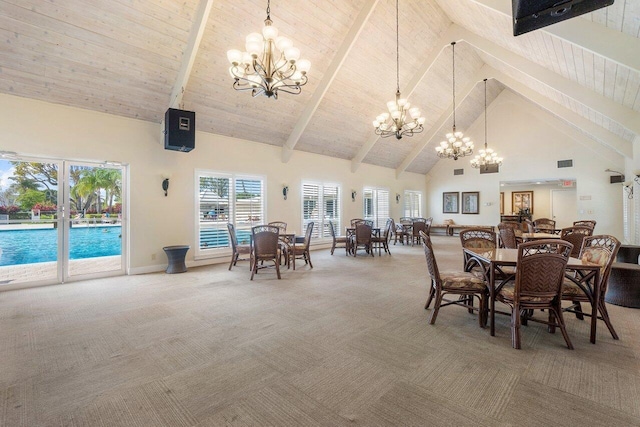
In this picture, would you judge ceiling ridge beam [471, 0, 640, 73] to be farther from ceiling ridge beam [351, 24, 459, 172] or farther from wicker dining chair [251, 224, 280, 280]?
wicker dining chair [251, 224, 280, 280]

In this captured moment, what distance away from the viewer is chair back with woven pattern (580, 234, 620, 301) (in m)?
2.93

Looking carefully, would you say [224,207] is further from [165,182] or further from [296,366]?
[296,366]

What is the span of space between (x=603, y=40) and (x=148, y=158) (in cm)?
733

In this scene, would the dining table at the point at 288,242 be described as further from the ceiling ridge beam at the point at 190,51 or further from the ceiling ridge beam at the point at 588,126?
the ceiling ridge beam at the point at 588,126

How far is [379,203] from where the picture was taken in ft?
39.7

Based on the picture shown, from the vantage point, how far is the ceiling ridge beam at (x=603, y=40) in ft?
10.4

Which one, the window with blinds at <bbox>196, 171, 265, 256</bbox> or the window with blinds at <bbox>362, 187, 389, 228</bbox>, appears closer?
the window with blinds at <bbox>196, 171, 265, 256</bbox>

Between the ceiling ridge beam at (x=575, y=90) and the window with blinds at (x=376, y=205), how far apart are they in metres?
6.39

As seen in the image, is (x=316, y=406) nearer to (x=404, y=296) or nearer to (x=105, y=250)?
(x=404, y=296)

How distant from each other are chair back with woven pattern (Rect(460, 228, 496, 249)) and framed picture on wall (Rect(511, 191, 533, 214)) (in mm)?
12987

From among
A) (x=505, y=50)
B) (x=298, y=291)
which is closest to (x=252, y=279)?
(x=298, y=291)

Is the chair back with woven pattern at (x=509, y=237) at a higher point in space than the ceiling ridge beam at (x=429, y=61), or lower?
lower

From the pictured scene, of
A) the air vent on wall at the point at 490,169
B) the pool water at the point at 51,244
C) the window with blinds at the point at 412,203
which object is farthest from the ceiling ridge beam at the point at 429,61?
the pool water at the point at 51,244

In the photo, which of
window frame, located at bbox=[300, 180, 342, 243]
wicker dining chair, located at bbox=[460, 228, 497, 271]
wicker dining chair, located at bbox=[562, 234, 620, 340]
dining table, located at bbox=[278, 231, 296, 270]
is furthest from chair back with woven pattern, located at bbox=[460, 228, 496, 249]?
window frame, located at bbox=[300, 180, 342, 243]
